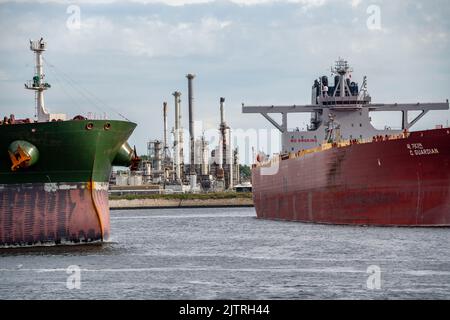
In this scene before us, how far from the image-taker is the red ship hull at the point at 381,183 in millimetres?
40531

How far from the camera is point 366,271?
2762 centimetres

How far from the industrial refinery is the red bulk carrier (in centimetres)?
5678

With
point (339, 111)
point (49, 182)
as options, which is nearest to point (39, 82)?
point (49, 182)

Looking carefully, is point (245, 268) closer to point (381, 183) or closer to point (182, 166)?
point (381, 183)

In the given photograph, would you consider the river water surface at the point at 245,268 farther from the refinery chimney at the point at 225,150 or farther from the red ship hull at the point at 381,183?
the refinery chimney at the point at 225,150

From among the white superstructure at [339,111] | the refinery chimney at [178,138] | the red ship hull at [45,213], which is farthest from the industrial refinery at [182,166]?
the red ship hull at [45,213]

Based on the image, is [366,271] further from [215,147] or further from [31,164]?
[215,147]

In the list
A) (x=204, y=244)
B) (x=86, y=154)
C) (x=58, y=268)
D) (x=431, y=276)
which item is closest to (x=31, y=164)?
(x=86, y=154)

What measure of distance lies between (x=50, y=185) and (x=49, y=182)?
0.12 meters

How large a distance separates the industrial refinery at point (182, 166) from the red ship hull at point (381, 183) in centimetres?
7035

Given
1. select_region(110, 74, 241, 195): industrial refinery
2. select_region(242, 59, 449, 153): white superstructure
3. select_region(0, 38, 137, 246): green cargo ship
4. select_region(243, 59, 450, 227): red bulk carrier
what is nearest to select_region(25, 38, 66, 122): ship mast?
select_region(0, 38, 137, 246): green cargo ship

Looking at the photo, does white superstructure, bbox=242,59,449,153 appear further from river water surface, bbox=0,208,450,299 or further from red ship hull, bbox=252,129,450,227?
river water surface, bbox=0,208,450,299

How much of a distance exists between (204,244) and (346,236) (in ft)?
18.8

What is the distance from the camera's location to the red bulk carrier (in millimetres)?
40781
